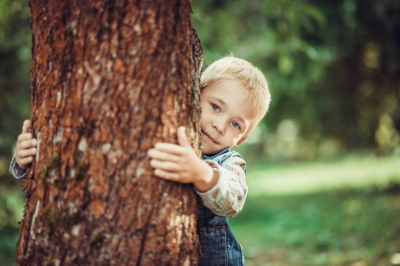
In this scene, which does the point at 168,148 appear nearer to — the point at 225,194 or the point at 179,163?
the point at 179,163

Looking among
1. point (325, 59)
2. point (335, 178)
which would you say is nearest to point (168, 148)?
point (325, 59)

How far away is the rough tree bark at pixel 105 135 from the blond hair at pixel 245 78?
2.21 ft

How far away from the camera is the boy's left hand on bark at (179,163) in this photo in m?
1.76

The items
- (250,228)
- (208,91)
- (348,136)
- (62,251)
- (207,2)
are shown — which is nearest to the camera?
(62,251)

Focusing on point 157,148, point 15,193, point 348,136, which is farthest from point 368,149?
point 157,148

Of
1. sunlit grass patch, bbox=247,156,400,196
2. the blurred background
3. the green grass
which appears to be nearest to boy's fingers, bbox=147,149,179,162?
the blurred background

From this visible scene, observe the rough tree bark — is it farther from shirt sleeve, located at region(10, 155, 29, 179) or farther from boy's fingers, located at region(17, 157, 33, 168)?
shirt sleeve, located at region(10, 155, 29, 179)

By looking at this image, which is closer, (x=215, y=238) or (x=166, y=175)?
(x=166, y=175)

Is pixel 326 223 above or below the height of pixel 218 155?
above

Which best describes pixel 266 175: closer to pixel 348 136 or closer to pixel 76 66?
pixel 348 136

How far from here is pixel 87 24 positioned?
176 centimetres

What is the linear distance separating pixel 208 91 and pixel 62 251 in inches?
46.0

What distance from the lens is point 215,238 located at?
2.29 metres

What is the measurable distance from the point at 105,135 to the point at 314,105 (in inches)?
347
